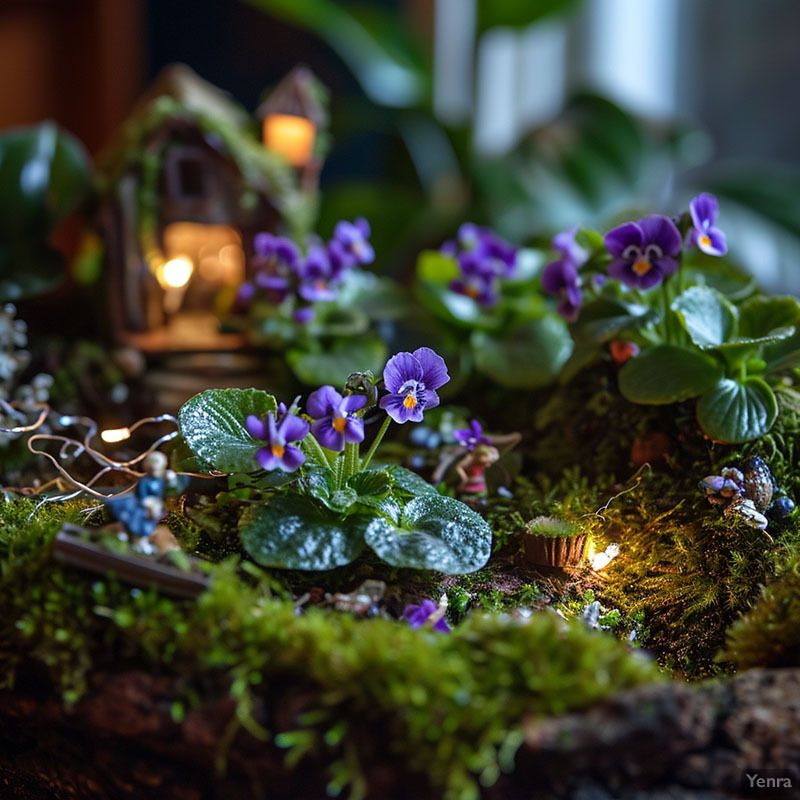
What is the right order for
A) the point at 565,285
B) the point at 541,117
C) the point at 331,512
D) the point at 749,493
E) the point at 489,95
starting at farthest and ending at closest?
the point at 489,95 < the point at 541,117 < the point at 565,285 < the point at 749,493 < the point at 331,512

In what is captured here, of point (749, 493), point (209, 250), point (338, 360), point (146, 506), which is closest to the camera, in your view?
point (146, 506)

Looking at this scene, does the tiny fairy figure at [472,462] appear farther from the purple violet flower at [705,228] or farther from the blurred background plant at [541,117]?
the blurred background plant at [541,117]

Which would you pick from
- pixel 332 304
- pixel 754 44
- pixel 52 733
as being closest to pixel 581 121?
pixel 754 44

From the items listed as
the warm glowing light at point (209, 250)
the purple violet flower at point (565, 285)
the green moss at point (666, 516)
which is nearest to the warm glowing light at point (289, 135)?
the warm glowing light at point (209, 250)

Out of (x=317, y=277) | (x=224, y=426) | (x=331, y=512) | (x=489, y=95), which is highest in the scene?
(x=489, y=95)

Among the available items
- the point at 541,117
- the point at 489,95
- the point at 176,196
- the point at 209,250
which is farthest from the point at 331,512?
the point at 489,95

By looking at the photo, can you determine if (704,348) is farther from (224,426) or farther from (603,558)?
(224,426)

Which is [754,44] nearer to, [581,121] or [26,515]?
[581,121]

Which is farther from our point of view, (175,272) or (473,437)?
(175,272)
